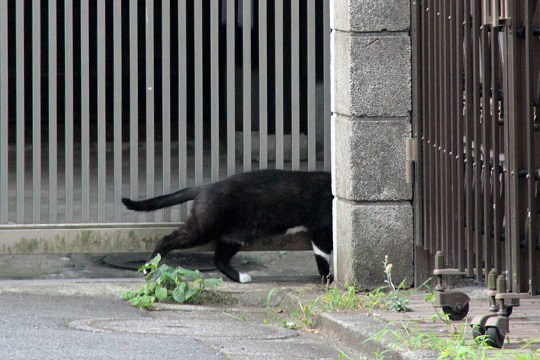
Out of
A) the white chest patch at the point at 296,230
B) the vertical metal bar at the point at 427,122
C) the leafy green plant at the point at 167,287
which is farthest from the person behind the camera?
the white chest patch at the point at 296,230

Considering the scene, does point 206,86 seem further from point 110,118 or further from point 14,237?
point 14,237

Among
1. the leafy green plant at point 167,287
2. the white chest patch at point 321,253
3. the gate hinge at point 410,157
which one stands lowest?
the leafy green plant at point 167,287

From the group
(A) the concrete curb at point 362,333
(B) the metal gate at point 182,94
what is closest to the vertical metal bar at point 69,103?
(B) the metal gate at point 182,94

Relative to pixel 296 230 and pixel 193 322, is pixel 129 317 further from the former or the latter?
pixel 296 230

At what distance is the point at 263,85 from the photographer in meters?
6.88

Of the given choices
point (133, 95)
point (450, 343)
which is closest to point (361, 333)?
point (450, 343)

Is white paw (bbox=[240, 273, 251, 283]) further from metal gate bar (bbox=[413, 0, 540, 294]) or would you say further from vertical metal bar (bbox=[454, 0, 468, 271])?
vertical metal bar (bbox=[454, 0, 468, 271])

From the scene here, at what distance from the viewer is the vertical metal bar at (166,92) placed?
6.82 metres

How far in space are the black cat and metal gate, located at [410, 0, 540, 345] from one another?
119 cm

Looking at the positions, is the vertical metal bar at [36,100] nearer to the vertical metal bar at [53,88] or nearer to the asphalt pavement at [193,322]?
the vertical metal bar at [53,88]

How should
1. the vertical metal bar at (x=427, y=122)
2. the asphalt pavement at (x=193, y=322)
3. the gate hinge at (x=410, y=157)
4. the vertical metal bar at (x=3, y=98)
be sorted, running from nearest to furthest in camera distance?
1. the asphalt pavement at (x=193, y=322)
2. the vertical metal bar at (x=427, y=122)
3. the gate hinge at (x=410, y=157)
4. the vertical metal bar at (x=3, y=98)

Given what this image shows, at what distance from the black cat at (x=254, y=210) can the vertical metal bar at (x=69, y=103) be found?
37 centimetres

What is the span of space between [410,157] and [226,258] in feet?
5.00

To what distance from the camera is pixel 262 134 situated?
6914 millimetres
